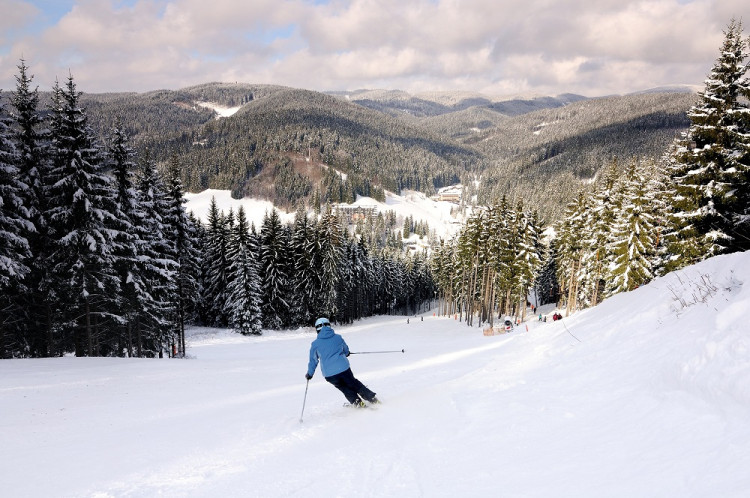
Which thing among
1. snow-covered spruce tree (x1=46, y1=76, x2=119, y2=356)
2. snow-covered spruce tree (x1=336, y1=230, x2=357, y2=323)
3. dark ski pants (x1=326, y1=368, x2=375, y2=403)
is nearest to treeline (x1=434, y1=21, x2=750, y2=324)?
snow-covered spruce tree (x1=336, y1=230, x2=357, y2=323)

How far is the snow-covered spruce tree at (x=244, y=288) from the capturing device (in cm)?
3931

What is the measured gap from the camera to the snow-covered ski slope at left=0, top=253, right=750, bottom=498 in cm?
417

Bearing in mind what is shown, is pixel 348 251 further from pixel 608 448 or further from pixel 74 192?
pixel 608 448

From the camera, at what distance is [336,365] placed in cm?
802

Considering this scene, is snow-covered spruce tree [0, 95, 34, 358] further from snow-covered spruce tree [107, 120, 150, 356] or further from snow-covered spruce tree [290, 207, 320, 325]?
snow-covered spruce tree [290, 207, 320, 325]

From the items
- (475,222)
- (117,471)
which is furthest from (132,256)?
(475,222)

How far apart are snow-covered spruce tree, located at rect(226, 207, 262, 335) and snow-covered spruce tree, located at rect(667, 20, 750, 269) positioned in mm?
34491

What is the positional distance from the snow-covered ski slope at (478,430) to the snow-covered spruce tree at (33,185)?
10712mm

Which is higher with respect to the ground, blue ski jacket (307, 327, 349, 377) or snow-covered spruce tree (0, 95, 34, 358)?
snow-covered spruce tree (0, 95, 34, 358)

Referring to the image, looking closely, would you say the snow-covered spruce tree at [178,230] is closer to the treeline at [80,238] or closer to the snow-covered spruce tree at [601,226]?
Result: the treeline at [80,238]

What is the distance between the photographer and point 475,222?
44.2 m

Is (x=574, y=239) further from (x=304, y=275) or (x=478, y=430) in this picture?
(x=478, y=430)

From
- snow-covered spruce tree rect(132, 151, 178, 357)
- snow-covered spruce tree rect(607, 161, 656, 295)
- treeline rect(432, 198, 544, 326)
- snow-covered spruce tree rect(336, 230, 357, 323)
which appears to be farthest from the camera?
snow-covered spruce tree rect(336, 230, 357, 323)

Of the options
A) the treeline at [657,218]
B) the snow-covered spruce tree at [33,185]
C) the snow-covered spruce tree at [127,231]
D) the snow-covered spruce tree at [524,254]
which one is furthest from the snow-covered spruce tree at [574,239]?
the snow-covered spruce tree at [33,185]
